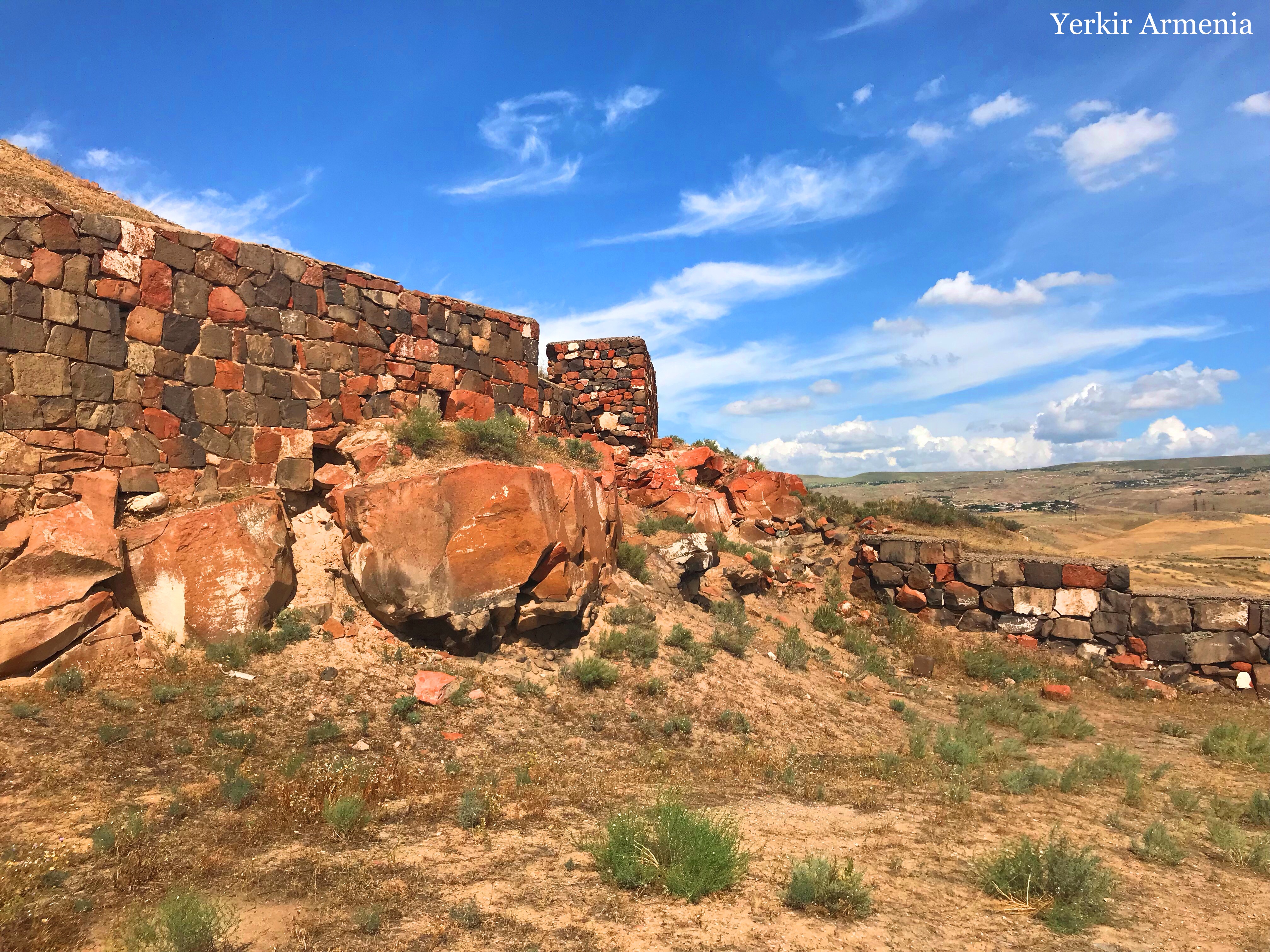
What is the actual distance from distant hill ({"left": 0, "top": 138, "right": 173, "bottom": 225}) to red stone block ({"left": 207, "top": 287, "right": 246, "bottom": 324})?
104 centimetres

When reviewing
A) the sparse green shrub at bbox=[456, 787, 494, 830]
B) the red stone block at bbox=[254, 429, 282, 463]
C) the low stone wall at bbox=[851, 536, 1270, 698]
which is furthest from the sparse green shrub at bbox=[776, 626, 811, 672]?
the red stone block at bbox=[254, 429, 282, 463]

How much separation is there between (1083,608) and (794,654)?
214 inches

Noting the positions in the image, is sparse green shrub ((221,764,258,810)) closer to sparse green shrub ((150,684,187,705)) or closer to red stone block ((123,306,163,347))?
sparse green shrub ((150,684,187,705))

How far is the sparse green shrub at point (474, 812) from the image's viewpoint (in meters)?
4.52

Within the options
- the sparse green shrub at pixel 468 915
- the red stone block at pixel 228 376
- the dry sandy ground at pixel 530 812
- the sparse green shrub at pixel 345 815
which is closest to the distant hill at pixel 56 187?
the red stone block at pixel 228 376

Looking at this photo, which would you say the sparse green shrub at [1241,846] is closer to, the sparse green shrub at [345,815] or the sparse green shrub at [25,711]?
the sparse green shrub at [345,815]

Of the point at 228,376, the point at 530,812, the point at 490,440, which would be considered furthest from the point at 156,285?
the point at 530,812

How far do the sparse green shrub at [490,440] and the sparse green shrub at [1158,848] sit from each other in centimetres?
685

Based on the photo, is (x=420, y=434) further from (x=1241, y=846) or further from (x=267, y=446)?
(x=1241, y=846)

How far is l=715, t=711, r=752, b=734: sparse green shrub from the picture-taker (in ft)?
23.5

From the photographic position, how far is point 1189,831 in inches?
203

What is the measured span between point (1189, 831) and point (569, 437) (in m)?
8.76

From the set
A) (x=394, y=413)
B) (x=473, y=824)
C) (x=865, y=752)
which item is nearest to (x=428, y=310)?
(x=394, y=413)

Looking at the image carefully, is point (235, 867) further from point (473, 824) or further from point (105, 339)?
point (105, 339)
